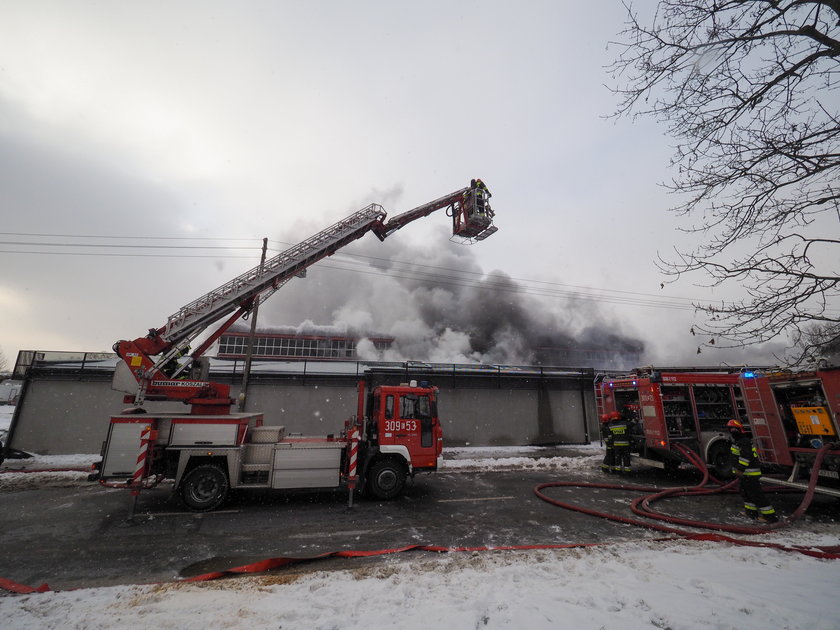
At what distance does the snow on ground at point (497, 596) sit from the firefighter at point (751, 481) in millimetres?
2092

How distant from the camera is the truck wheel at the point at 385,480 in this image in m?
8.19

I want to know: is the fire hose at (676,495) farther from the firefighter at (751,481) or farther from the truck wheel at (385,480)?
the truck wheel at (385,480)

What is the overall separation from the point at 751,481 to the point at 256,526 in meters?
8.82

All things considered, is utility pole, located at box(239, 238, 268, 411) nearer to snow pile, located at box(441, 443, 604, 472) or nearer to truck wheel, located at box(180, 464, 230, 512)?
truck wheel, located at box(180, 464, 230, 512)

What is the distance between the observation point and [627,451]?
10.8 meters

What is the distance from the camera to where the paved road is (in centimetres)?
488

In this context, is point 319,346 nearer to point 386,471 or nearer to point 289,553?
point 386,471

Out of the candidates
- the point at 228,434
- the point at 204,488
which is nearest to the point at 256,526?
the point at 204,488

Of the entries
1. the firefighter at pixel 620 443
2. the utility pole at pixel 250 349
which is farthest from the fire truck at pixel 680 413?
the utility pole at pixel 250 349

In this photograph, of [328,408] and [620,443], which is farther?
[328,408]

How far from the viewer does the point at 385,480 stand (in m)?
8.29

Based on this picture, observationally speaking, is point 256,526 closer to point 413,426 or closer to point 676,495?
point 413,426

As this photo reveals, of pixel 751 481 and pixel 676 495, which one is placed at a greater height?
pixel 751 481

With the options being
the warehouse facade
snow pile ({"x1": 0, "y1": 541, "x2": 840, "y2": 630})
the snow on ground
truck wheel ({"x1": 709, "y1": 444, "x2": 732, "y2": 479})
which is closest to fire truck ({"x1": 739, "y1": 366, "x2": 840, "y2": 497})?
truck wheel ({"x1": 709, "y1": 444, "x2": 732, "y2": 479})
